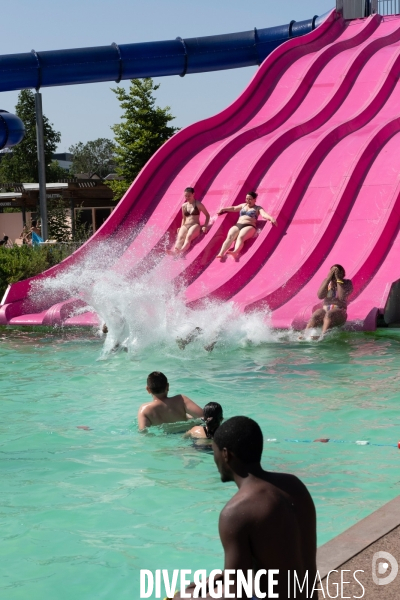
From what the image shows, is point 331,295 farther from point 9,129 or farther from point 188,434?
point 9,129

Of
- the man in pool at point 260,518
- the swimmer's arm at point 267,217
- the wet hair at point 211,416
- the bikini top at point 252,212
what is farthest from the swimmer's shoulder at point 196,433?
the bikini top at point 252,212

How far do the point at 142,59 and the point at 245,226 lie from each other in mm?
7820

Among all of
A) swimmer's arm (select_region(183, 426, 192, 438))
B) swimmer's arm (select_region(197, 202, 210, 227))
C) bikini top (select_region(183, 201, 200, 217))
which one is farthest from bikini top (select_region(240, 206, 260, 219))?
swimmer's arm (select_region(183, 426, 192, 438))

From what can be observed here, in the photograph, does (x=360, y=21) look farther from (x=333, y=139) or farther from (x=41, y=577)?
(x=41, y=577)

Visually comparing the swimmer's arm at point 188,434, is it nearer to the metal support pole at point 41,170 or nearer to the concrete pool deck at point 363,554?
the concrete pool deck at point 363,554

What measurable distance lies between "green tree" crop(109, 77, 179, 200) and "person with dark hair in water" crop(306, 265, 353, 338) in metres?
25.1

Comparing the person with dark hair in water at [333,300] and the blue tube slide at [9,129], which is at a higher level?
the blue tube slide at [9,129]

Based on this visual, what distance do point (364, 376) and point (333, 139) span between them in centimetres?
662

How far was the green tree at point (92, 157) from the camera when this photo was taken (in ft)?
276

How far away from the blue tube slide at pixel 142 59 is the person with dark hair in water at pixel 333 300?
10.0 m

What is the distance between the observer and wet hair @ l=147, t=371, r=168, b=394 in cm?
650

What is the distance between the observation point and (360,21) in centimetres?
1739

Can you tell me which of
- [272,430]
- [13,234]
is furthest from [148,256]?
[13,234]

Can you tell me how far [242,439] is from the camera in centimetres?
261
